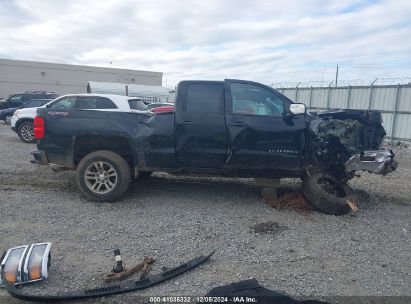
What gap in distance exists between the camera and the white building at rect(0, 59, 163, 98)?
157 feet

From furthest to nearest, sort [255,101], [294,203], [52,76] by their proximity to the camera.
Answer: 1. [52,76]
2. [294,203]
3. [255,101]

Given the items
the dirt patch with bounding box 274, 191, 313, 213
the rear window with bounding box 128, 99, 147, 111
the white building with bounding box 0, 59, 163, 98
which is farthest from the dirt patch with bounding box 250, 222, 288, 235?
the white building with bounding box 0, 59, 163, 98

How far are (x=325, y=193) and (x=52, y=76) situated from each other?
5138cm

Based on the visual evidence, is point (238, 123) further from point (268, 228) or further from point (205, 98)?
A: point (268, 228)

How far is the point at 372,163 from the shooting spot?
6113 mm

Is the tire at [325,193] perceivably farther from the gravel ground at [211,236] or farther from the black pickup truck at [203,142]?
the gravel ground at [211,236]

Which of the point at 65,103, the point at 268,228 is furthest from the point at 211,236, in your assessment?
the point at 65,103

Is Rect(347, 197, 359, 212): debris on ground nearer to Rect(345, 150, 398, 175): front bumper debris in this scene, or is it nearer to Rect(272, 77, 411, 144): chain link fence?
Rect(345, 150, 398, 175): front bumper debris

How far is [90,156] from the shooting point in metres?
5.95

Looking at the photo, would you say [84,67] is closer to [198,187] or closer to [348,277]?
[198,187]

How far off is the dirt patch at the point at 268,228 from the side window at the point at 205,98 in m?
1.88

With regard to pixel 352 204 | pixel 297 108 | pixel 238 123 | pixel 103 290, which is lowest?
pixel 103 290

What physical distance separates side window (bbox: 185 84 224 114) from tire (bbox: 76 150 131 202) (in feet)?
4.69

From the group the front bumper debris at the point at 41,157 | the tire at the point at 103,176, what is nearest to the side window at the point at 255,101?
the tire at the point at 103,176
